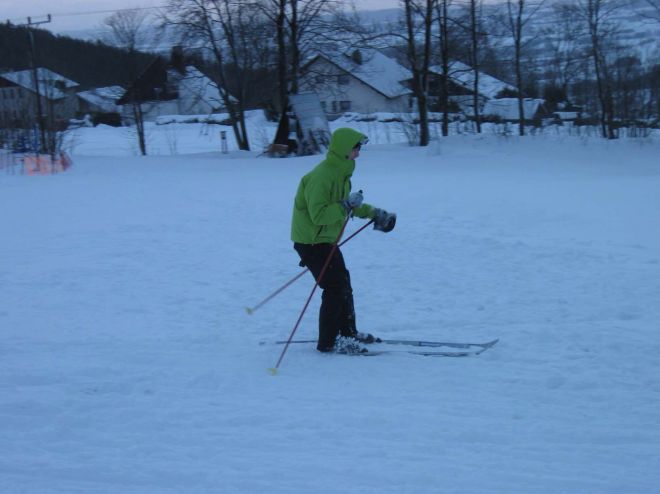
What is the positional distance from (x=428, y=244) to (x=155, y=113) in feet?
165

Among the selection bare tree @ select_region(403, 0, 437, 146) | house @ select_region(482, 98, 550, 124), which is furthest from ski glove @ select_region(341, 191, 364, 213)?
house @ select_region(482, 98, 550, 124)

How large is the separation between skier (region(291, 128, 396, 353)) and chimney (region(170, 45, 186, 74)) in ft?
75.8

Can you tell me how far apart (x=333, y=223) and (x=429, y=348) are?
1.27 meters

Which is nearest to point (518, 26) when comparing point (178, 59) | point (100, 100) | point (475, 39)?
point (475, 39)

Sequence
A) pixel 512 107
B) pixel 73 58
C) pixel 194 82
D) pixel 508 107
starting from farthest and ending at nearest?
1. pixel 73 58
2. pixel 512 107
3. pixel 508 107
4. pixel 194 82

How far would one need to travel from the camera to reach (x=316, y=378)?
4.61 metres

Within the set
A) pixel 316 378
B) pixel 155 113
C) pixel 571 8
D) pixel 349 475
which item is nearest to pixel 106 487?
pixel 349 475

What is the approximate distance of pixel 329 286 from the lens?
496cm

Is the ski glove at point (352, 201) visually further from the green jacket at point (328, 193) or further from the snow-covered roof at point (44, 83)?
the snow-covered roof at point (44, 83)

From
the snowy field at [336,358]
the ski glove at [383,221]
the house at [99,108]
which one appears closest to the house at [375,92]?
the house at [99,108]

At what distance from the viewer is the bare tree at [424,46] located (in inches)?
886

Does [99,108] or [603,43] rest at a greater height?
[99,108]

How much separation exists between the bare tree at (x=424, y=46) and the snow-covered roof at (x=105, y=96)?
17.5 meters

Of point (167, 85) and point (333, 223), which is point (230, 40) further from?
point (333, 223)
